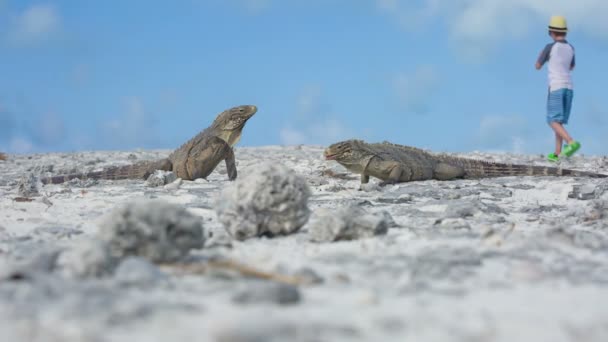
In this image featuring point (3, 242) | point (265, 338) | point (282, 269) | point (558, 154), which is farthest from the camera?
point (558, 154)

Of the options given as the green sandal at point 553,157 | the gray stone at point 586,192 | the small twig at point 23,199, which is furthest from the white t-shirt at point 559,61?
the small twig at point 23,199

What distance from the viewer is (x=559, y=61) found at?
13633mm

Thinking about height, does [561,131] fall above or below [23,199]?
above

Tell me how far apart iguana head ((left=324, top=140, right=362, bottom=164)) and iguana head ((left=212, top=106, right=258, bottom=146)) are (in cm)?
141

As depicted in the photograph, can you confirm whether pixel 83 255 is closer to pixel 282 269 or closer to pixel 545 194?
pixel 282 269

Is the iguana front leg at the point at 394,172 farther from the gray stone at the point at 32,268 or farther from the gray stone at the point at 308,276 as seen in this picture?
the gray stone at the point at 32,268

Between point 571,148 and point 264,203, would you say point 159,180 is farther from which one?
point 571,148

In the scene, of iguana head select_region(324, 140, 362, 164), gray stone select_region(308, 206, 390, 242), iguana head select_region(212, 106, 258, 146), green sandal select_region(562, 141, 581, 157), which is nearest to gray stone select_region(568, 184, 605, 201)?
iguana head select_region(324, 140, 362, 164)

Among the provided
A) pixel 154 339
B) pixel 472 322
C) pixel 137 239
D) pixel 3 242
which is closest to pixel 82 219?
pixel 3 242

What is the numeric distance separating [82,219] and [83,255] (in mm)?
2893

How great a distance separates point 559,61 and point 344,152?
614 centimetres

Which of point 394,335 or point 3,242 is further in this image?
point 3,242

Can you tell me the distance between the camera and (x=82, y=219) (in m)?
5.91

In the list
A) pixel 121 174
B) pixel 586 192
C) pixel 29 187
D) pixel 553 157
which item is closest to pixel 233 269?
pixel 29 187
